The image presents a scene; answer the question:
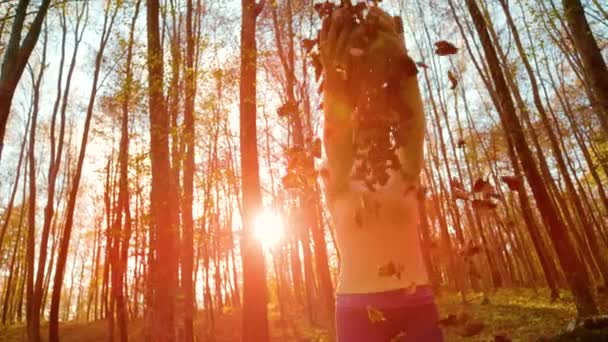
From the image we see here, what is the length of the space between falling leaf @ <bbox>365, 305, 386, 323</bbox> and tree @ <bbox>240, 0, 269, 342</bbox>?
4805 millimetres

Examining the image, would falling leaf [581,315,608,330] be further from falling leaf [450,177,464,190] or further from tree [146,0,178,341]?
tree [146,0,178,341]

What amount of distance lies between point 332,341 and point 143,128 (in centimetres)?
1231

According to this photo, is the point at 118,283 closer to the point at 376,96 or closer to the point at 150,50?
the point at 150,50

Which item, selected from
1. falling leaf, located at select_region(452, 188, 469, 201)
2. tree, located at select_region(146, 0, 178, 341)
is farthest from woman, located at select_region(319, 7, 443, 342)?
tree, located at select_region(146, 0, 178, 341)

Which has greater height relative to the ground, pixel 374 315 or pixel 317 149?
pixel 317 149

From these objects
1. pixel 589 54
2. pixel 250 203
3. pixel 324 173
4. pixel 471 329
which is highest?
pixel 589 54

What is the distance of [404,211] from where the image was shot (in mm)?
869

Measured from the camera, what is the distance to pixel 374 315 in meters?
0.78

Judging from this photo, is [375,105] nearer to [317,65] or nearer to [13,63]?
[317,65]

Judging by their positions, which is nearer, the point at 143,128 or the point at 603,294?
the point at 603,294

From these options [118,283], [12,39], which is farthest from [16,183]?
[12,39]

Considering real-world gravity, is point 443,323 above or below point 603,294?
above

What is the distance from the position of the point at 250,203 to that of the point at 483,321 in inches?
133

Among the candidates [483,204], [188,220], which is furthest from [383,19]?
[188,220]
